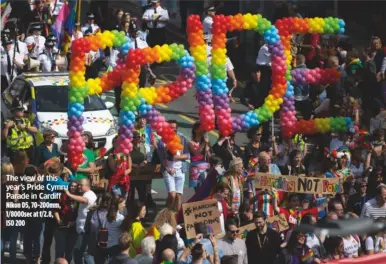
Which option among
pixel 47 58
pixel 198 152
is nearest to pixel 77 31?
pixel 47 58

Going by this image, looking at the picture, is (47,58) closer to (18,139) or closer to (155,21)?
(155,21)

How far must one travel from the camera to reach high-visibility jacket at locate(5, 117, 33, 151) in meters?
25.6

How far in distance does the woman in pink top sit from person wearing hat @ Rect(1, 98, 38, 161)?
9.27 feet

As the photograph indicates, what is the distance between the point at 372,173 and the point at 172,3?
14.5 meters

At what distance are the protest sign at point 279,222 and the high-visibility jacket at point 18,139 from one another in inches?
219

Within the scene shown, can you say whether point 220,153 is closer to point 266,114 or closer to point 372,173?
point 266,114

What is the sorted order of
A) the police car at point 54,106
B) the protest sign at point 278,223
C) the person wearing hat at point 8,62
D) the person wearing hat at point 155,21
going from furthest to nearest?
the person wearing hat at point 155,21, the person wearing hat at point 8,62, the police car at point 54,106, the protest sign at point 278,223

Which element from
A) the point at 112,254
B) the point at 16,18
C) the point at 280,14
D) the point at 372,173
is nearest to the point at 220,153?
the point at 372,173

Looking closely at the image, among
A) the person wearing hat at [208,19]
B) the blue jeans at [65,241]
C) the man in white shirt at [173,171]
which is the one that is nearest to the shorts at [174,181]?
the man in white shirt at [173,171]

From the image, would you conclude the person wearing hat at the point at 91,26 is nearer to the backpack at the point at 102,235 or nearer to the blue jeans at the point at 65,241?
the blue jeans at the point at 65,241

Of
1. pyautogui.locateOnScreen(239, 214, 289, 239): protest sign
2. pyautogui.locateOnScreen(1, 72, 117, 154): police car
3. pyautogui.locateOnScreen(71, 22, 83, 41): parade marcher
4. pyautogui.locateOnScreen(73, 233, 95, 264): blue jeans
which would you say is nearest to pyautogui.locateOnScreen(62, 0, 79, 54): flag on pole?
pyautogui.locateOnScreen(71, 22, 83, 41): parade marcher

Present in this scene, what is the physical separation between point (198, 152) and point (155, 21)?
970cm

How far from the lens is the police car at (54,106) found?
2730 centimetres

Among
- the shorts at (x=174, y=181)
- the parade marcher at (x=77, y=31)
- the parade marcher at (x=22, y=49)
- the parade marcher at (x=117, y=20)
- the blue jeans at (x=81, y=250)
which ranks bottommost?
the blue jeans at (x=81, y=250)
